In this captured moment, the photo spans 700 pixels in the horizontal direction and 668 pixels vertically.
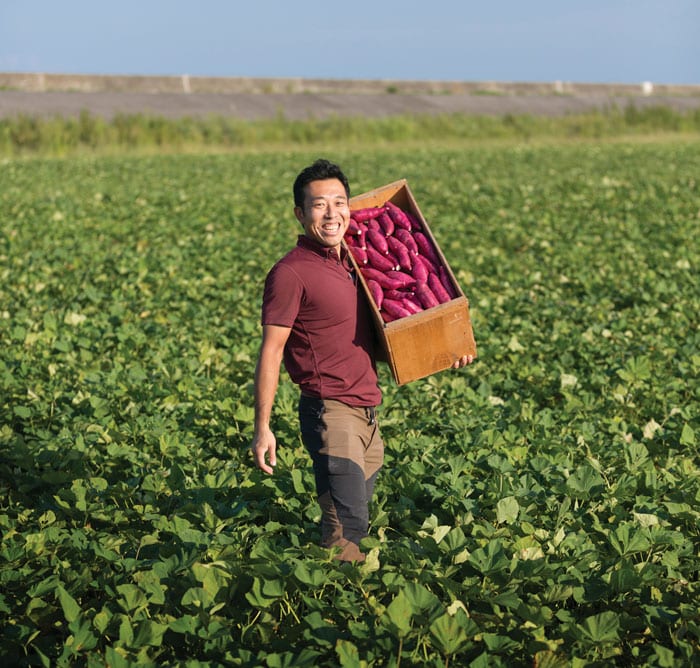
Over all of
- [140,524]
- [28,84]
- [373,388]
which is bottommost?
[140,524]

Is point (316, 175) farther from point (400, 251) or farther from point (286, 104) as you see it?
point (286, 104)

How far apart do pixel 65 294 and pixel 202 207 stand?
6387 mm

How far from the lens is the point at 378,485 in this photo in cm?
480

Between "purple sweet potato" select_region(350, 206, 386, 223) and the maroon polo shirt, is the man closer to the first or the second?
the maroon polo shirt

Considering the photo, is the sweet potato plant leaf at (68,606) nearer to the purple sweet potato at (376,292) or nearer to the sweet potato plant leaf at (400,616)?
the sweet potato plant leaf at (400,616)

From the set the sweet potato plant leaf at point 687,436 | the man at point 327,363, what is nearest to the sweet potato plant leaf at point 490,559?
the man at point 327,363

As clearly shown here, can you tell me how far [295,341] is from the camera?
3.71 metres

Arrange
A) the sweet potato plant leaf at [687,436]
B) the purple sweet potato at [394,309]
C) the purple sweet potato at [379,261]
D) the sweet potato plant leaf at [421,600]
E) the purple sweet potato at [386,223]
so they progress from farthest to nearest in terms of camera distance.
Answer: the sweet potato plant leaf at [687,436] < the purple sweet potato at [386,223] < the purple sweet potato at [379,261] < the purple sweet potato at [394,309] < the sweet potato plant leaf at [421,600]

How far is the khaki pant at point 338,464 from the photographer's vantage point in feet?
12.0

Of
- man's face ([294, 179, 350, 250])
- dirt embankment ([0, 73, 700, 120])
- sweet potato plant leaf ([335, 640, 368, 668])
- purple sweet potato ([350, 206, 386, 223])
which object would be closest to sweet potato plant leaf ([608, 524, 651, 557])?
sweet potato plant leaf ([335, 640, 368, 668])

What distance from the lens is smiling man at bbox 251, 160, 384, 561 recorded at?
3596 millimetres

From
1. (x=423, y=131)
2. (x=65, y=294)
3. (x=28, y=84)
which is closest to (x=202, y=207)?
(x=65, y=294)

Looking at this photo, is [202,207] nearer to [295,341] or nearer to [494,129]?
[295,341]

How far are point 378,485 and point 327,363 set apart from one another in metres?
1.32
